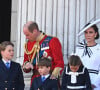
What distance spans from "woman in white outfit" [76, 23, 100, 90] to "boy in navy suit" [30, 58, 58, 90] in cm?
48

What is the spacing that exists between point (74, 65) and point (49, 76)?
33 cm

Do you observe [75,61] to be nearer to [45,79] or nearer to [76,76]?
[76,76]

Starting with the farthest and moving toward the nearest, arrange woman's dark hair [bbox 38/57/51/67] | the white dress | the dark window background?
the dark window background → the white dress → woman's dark hair [bbox 38/57/51/67]

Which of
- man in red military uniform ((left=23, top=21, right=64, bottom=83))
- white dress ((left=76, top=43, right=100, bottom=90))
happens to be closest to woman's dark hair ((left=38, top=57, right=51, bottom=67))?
man in red military uniform ((left=23, top=21, right=64, bottom=83))

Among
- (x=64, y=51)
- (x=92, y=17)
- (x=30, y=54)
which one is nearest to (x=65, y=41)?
(x=64, y=51)

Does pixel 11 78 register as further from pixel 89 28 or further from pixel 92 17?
pixel 92 17

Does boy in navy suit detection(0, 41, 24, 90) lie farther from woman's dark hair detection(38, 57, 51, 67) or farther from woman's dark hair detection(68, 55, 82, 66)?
woman's dark hair detection(68, 55, 82, 66)

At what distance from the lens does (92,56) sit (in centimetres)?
505

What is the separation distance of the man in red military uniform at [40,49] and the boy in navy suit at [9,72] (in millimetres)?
163

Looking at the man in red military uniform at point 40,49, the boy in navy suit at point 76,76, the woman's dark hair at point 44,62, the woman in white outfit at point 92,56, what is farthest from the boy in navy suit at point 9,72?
the woman in white outfit at point 92,56

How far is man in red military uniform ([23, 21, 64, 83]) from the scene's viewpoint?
5.09 metres

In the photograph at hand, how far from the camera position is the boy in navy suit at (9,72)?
4.93 meters

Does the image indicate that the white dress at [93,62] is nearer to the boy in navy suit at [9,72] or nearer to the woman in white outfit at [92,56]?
the woman in white outfit at [92,56]

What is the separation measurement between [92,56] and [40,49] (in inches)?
26.7
